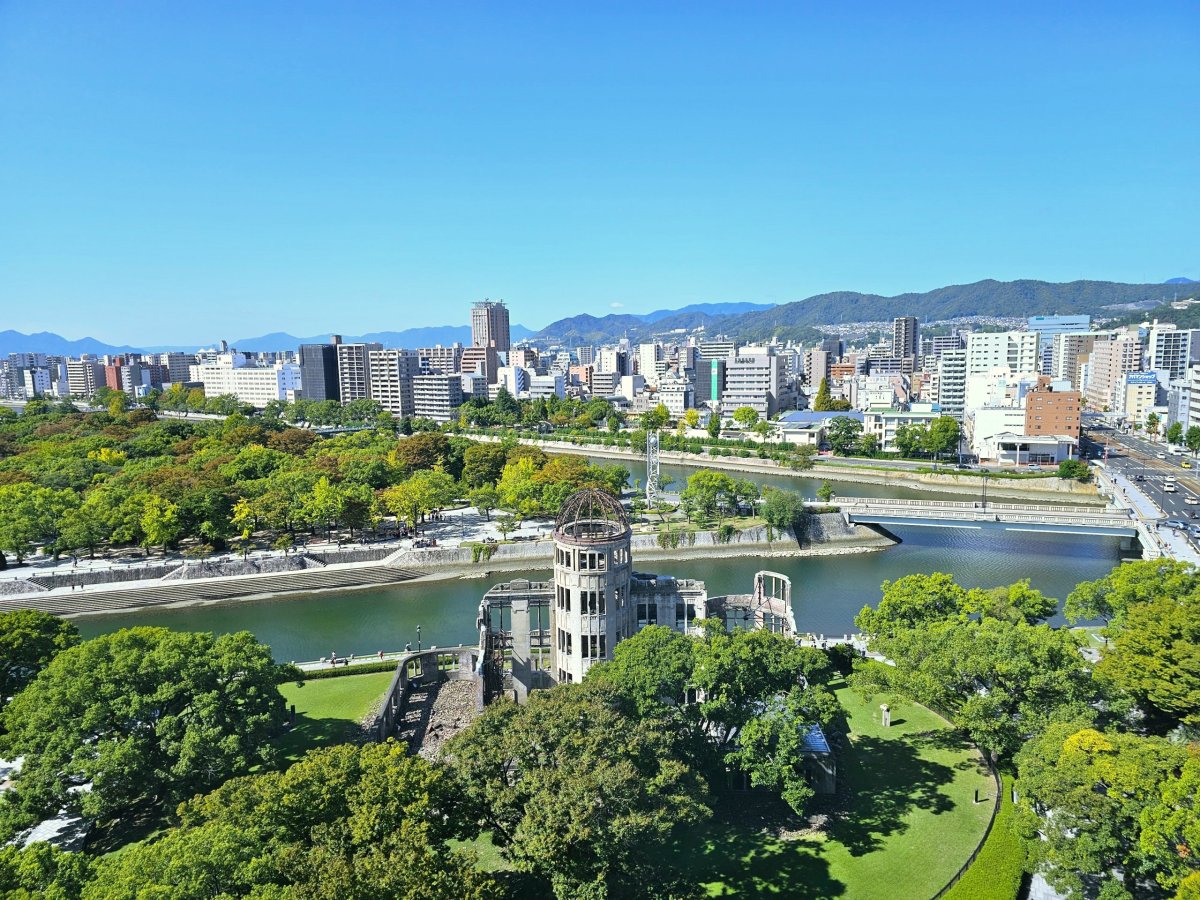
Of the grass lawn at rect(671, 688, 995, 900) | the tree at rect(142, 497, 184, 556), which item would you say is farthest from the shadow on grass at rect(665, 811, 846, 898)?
the tree at rect(142, 497, 184, 556)

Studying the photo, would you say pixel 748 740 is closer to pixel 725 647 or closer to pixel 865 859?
pixel 725 647

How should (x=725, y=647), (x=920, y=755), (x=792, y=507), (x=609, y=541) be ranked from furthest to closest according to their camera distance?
(x=792, y=507) < (x=609, y=541) < (x=920, y=755) < (x=725, y=647)

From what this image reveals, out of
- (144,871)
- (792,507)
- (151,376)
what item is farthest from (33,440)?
(151,376)

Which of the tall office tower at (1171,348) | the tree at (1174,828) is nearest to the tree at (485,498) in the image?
the tree at (1174,828)

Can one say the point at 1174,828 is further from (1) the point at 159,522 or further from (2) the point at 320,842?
(1) the point at 159,522

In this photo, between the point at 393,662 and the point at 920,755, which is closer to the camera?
the point at 920,755

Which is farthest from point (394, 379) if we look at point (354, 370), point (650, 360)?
point (650, 360)
